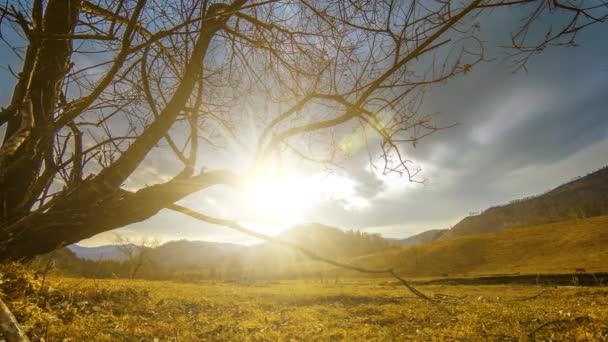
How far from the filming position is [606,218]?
43031 millimetres

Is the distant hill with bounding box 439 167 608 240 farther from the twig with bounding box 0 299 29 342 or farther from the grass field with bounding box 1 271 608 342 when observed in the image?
the twig with bounding box 0 299 29 342

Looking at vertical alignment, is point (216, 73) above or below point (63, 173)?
above

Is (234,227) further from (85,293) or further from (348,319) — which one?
(348,319)

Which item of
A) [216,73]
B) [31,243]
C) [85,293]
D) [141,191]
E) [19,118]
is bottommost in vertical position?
[85,293]

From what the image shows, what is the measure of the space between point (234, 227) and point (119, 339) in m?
3.66

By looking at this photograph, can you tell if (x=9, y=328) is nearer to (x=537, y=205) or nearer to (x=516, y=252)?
(x=516, y=252)

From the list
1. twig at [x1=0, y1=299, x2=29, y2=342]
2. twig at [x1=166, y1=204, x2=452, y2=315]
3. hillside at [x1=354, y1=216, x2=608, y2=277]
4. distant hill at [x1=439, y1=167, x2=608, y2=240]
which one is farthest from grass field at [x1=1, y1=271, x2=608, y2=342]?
distant hill at [x1=439, y1=167, x2=608, y2=240]

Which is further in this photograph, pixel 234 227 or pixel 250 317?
pixel 250 317

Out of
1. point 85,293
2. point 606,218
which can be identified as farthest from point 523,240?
point 85,293

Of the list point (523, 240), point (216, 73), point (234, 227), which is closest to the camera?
point (234, 227)

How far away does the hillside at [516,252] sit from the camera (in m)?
35.2

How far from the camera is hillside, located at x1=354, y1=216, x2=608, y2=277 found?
3516 cm

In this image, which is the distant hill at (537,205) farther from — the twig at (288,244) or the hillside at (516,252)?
the twig at (288,244)

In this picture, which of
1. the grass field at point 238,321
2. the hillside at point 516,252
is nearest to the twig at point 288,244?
the grass field at point 238,321
